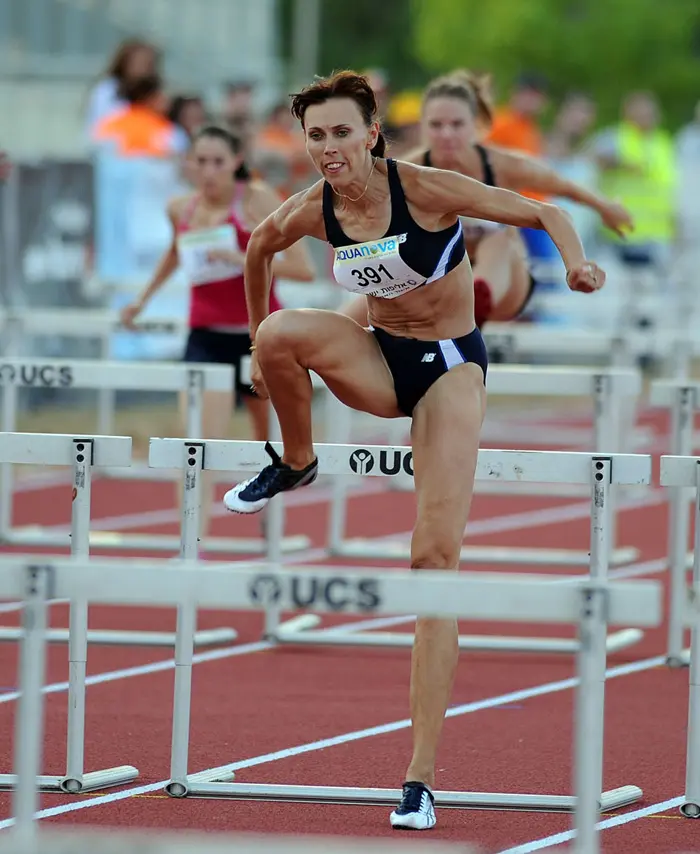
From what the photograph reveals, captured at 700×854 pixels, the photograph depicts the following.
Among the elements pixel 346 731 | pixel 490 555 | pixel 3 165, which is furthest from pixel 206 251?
pixel 346 731

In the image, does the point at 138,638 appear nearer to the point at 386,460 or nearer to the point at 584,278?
the point at 386,460

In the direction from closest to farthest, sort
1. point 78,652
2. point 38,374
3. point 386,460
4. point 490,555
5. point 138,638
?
point 78,652, point 386,460, point 38,374, point 138,638, point 490,555

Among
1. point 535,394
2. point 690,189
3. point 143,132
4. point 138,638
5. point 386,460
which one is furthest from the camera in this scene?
point 690,189

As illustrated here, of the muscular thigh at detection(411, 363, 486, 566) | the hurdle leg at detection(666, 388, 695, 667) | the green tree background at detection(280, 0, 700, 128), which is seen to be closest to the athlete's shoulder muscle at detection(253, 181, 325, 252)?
the muscular thigh at detection(411, 363, 486, 566)

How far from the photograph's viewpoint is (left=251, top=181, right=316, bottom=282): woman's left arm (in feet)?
26.5

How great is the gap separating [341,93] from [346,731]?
243 cm

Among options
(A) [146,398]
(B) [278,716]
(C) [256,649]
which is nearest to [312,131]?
(B) [278,716]

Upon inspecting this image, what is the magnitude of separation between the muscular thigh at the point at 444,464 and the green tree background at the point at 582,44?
1296 inches

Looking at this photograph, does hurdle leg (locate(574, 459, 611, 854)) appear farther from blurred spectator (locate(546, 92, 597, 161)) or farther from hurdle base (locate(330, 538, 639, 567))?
blurred spectator (locate(546, 92, 597, 161))

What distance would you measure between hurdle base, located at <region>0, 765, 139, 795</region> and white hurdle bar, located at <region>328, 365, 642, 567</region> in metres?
1.27

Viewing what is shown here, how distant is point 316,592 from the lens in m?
4.00

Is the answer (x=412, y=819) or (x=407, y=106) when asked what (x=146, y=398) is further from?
(x=412, y=819)

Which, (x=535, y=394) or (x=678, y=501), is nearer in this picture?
(x=678, y=501)

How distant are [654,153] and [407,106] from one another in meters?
2.54
